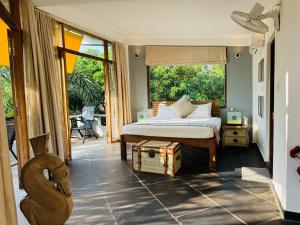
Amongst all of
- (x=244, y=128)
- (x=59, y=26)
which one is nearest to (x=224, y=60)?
(x=244, y=128)

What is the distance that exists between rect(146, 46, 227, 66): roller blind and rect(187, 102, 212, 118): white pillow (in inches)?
45.9

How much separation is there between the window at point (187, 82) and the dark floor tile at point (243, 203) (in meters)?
3.44

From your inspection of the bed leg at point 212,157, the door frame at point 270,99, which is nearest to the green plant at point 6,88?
the bed leg at point 212,157

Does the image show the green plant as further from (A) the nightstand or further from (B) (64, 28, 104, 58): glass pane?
(A) the nightstand

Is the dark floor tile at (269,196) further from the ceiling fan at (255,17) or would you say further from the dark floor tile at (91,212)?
the ceiling fan at (255,17)

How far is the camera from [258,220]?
2357mm

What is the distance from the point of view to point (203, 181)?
342cm

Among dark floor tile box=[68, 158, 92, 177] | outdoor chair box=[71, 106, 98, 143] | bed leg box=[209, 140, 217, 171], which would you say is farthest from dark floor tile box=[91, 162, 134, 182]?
outdoor chair box=[71, 106, 98, 143]

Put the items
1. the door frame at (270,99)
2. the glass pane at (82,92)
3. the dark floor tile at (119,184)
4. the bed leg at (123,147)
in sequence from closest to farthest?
the dark floor tile at (119,184) → the door frame at (270,99) → the bed leg at (123,147) → the glass pane at (82,92)

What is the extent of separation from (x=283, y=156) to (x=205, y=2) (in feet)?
8.30

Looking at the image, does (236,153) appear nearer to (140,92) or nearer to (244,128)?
(244,128)

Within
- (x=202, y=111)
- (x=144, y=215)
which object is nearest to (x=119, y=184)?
(x=144, y=215)

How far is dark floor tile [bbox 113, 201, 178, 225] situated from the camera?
240cm

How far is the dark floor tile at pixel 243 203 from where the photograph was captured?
2436 mm
